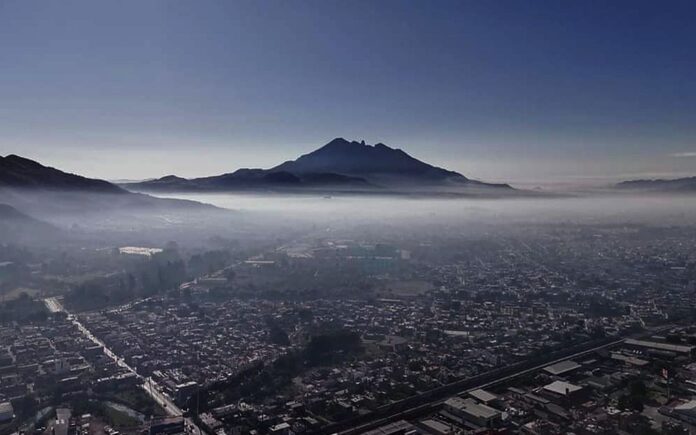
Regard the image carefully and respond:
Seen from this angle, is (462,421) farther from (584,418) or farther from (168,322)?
(168,322)

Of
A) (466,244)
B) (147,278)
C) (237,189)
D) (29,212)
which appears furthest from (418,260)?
(237,189)

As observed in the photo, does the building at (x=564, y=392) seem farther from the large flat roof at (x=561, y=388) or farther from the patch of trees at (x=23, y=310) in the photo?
the patch of trees at (x=23, y=310)

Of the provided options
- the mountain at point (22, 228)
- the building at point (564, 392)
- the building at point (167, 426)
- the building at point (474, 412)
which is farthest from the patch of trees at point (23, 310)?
the building at point (564, 392)

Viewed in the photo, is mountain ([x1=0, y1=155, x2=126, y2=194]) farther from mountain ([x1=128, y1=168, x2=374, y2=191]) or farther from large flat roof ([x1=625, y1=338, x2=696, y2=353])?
large flat roof ([x1=625, y1=338, x2=696, y2=353])

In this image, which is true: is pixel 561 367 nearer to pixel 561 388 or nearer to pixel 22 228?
pixel 561 388

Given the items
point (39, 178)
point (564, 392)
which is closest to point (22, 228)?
point (39, 178)
